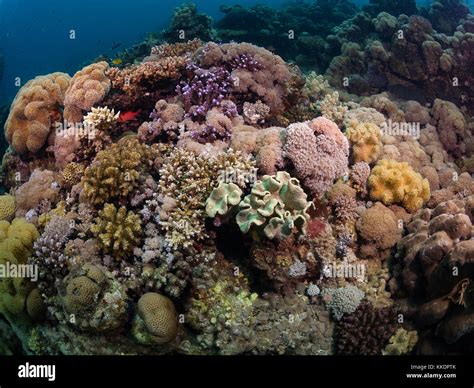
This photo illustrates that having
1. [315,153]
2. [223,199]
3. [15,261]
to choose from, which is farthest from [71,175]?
[315,153]

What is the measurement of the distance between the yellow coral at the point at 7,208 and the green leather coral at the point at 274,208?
15.0 feet

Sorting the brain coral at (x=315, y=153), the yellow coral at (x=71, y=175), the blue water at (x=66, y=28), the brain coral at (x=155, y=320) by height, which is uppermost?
the blue water at (x=66, y=28)

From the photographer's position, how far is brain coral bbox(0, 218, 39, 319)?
19.9ft

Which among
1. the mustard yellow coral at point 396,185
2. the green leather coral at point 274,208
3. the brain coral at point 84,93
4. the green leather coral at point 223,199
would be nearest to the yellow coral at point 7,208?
the brain coral at point 84,93

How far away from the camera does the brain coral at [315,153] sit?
19.0ft

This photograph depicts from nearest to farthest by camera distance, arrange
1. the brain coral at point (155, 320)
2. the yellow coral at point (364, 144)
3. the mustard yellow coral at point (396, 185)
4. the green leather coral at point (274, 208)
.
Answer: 1. the brain coral at point (155, 320)
2. the green leather coral at point (274, 208)
3. the mustard yellow coral at point (396, 185)
4. the yellow coral at point (364, 144)

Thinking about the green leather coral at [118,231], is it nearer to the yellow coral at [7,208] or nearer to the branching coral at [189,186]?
the branching coral at [189,186]

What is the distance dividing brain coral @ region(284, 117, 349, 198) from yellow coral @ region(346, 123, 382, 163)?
3.20 feet

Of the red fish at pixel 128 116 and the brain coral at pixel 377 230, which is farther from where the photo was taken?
the red fish at pixel 128 116

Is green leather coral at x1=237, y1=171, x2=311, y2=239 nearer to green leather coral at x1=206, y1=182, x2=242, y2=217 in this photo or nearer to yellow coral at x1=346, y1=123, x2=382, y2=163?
green leather coral at x1=206, y1=182, x2=242, y2=217

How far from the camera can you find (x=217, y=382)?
4.32 meters

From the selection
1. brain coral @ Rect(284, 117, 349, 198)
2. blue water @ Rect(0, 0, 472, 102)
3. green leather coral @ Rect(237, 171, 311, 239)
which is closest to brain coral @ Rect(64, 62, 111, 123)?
brain coral @ Rect(284, 117, 349, 198)

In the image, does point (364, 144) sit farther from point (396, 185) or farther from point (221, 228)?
point (221, 228)

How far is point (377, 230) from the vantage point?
20.6 feet
